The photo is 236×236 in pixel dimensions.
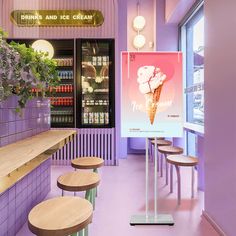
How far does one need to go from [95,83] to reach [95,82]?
23mm

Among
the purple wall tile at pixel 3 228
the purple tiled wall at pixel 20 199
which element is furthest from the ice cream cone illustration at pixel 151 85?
the purple wall tile at pixel 3 228

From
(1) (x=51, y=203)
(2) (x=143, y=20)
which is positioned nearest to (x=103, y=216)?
(1) (x=51, y=203)

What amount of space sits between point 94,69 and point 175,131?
11.2 feet

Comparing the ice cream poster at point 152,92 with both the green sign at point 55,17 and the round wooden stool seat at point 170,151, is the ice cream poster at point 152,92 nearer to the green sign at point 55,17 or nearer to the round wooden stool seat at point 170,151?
the round wooden stool seat at point 170,151

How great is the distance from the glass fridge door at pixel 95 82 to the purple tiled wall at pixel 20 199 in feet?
7.44

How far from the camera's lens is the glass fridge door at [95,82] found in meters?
5.76

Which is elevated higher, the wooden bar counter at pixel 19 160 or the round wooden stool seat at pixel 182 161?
the wooden bar counter at pixel 19 160

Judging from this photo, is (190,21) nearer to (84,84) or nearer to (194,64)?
(194,64)

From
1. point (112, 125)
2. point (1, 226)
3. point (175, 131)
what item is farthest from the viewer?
point (112, 125)

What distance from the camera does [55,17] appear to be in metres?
5.72

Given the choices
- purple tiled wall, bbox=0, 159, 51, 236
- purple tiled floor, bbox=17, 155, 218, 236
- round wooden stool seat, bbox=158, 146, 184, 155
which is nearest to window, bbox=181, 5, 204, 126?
round wooden stool seat, bbox=158, 146, 184, 155

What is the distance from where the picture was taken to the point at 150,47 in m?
6.84

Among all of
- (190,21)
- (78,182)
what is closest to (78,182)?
(78,182)

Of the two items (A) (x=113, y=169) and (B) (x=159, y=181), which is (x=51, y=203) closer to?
(B) (x=159, y=181)
